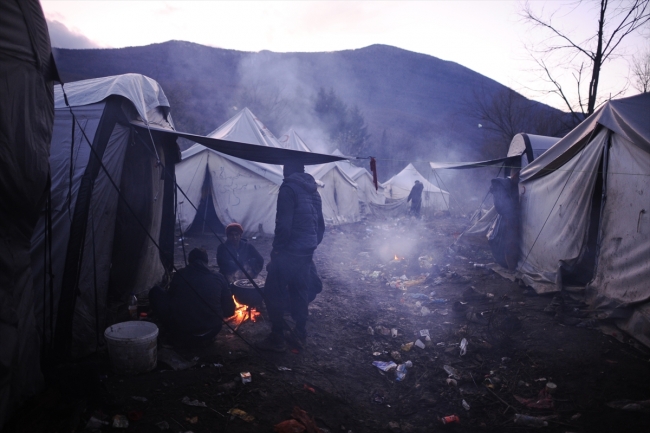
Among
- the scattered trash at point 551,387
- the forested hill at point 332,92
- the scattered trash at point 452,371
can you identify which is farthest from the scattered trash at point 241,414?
the forested hill at point 332,92

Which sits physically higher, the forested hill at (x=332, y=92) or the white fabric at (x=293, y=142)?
the forested hill at (x=332, y=92)

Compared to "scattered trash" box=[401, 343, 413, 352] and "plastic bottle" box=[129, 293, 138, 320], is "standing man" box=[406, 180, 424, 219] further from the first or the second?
"plastic bottle" box=[129, 293, 138, 320]

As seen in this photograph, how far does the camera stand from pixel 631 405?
10.6 feet

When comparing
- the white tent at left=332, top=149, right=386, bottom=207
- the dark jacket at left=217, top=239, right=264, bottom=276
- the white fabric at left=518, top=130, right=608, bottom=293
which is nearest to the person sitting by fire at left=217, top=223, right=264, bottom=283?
the dark jacket at left=217, top=239, right=264, bottom=276

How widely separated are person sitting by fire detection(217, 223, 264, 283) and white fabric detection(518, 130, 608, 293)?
Answer: 470 centimetres

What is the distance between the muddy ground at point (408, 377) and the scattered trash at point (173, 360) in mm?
58

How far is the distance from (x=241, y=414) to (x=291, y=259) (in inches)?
69.7

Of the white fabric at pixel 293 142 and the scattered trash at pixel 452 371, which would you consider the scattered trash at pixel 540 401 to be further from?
the white fabric at pixel 293 142

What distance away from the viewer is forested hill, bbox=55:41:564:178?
124 ft

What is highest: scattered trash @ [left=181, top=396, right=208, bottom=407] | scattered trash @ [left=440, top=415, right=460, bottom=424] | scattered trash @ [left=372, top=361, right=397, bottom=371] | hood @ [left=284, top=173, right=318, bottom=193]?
hood @ [left=284, top=173, right=318, bottom=193]

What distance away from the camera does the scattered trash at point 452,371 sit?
4.08 meters

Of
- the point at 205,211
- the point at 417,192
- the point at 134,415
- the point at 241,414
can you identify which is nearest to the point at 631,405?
the point at 241,414

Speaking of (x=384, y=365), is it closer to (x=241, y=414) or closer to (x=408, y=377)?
(x=408, y=377)

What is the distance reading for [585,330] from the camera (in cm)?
480
